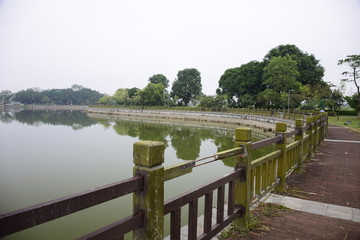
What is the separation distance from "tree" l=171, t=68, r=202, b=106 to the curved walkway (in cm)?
6092

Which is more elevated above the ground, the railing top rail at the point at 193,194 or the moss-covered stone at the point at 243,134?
the moss-covered stone at the point at 243,134

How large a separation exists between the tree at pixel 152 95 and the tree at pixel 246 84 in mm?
18639

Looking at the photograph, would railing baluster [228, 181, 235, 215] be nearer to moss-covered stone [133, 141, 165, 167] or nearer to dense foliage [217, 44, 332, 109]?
moss-covered stone [133, 141, 165, 167]

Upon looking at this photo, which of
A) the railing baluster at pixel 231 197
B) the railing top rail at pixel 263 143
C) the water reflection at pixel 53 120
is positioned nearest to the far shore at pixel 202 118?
the water reflection at pixel 53 120

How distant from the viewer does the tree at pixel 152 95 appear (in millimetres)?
63000

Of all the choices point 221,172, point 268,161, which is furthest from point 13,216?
point 221,172

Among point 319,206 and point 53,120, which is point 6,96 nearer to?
point 53,120

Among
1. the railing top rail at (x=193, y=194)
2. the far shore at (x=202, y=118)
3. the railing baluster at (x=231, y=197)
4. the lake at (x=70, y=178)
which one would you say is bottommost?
the lake at (x=70, y=178)

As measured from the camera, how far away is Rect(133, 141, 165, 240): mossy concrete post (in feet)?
6.06

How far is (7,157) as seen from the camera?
14.0 meters

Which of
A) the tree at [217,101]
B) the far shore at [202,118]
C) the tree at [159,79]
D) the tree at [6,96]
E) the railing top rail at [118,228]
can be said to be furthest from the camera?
the tree at [6,96]

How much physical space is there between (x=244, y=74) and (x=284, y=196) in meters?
45.8

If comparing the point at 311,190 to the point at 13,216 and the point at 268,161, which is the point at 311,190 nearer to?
the point at 268,161

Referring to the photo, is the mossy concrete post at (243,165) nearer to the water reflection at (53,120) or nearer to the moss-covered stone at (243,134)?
the moss-covered stone at (243,134)
